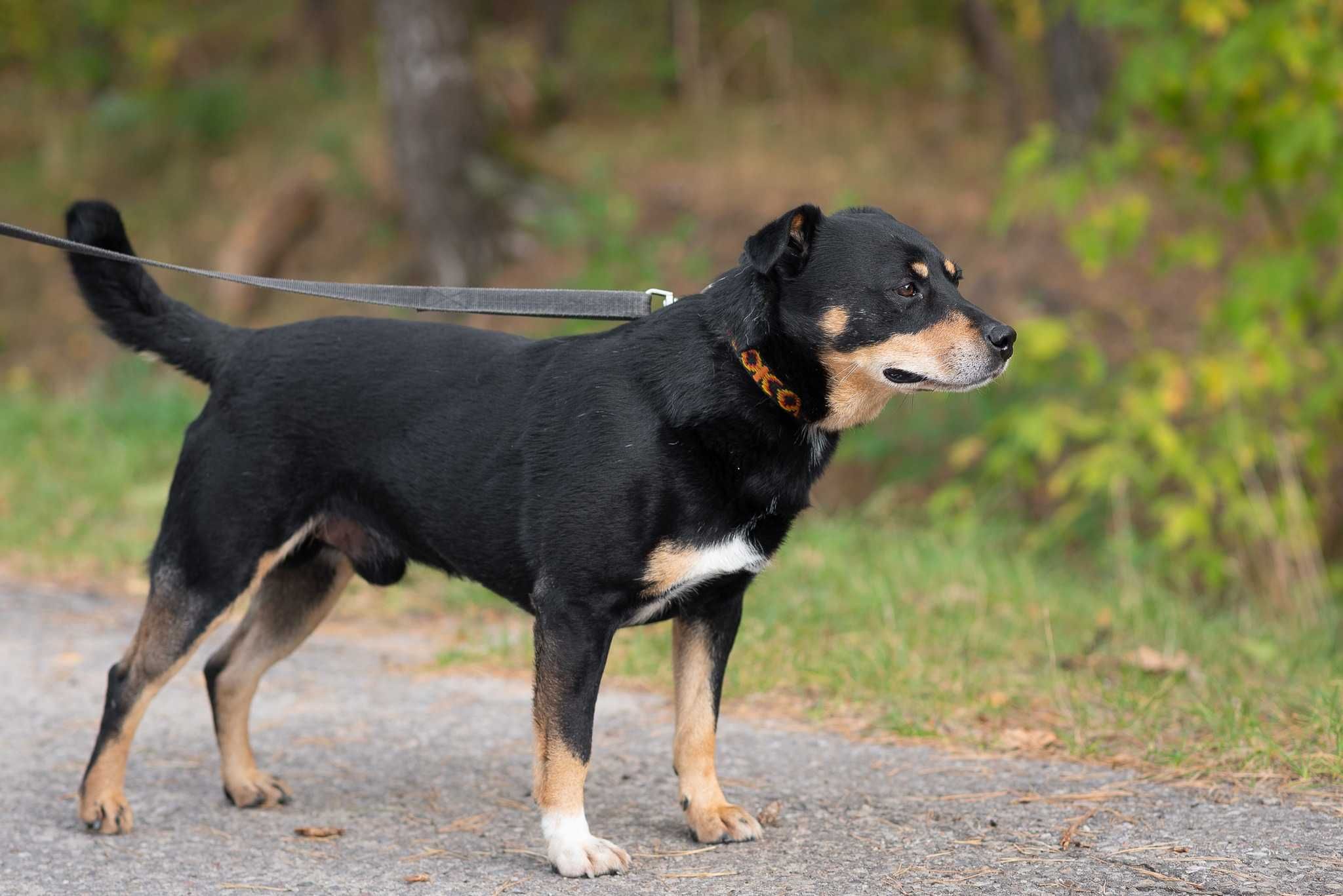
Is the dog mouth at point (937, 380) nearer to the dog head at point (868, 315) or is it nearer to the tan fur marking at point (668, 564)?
the dog head at point (868, 315)

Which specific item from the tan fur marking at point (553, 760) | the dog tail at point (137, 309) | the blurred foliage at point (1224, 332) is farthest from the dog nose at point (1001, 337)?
the blurred foliage at point (1224, 332)

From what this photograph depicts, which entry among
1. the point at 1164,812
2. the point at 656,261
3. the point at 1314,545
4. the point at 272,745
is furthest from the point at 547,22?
the point at 1164,812

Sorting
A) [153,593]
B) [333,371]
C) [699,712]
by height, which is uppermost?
[333,371]

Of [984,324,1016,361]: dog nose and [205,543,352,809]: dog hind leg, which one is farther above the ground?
[984,324,1016,361]: dog nose

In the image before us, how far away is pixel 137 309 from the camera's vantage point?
412 cm

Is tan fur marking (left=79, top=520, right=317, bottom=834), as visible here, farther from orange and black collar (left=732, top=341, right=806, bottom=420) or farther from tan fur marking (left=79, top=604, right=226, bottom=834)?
orange and black collar (left=732, top=341, right=806, bottom=420)

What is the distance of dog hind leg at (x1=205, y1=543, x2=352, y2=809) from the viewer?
414 cm

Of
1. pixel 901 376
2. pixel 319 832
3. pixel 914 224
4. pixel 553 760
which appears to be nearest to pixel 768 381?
pixel 901 376

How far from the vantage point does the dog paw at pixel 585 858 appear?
11.3 ft

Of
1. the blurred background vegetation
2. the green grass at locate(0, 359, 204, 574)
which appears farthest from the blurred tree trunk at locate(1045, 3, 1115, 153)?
the green grass at locate(0, 359, 204, 574)

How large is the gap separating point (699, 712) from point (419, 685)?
6.33 ft

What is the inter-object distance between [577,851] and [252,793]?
3.96ft

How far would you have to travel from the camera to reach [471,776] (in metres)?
4.38

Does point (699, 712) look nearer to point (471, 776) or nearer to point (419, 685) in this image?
point (471, 776)
